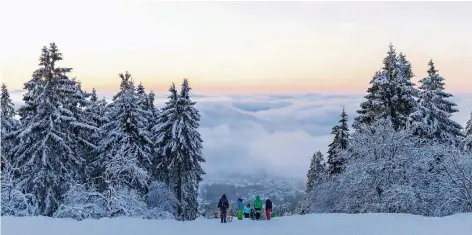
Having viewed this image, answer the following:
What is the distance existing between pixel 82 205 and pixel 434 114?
91.6 feet

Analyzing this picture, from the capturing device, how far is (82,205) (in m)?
24.1

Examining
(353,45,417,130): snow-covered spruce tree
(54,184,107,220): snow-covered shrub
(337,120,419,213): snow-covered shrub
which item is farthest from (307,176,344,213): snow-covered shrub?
(54,184,107,220): snow-covered shrub

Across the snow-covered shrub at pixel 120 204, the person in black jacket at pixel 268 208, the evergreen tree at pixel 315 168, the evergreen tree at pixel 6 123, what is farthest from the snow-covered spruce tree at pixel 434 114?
the evergreen tree at pixel 6 123

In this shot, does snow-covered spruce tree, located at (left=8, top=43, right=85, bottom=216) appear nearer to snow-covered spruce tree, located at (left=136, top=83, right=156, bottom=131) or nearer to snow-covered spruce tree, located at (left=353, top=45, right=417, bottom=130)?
snow-covered spruce tree, located at (left=136, top=83, right=156, bottom=131)

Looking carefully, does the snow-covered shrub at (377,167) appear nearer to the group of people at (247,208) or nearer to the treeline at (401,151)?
the treeline at (401,151)

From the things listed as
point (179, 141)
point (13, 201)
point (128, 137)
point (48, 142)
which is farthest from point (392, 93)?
point (13, 201)

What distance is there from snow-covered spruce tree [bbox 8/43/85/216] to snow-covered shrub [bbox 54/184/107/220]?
4398 mm

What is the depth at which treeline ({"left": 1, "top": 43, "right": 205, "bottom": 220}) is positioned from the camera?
2719 centimetres

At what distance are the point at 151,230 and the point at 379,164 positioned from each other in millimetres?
19238

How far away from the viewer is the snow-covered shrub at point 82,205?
76.7 ft

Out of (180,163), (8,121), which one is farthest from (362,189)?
(8,121)

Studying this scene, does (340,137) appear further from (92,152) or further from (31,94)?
(31,94)

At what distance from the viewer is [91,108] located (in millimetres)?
40594

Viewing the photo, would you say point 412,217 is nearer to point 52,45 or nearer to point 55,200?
point 55,200
